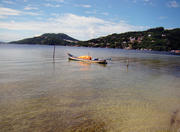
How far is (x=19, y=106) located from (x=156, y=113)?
10280mm

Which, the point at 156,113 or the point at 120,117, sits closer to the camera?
the point at 120,117

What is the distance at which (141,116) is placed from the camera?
9633 millimetres

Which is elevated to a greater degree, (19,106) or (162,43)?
(162,43)

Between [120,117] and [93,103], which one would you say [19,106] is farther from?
[120,117]

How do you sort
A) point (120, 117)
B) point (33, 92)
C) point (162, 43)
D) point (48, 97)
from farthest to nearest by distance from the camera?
1. point (162, 43)
2. point (33, 92)
3. point (48, 97)
4. point (120, 117)

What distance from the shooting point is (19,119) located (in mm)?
8586

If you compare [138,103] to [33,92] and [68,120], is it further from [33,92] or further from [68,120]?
[33,92]

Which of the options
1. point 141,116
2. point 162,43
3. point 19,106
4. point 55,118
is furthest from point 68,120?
point 162,43

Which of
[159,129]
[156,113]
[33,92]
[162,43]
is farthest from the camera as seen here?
[162,43]

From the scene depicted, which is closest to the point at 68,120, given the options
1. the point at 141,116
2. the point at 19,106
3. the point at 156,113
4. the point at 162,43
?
the point at 19,106

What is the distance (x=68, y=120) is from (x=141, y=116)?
16.6 ft

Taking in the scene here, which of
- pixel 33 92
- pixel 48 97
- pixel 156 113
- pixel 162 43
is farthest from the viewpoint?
pixel 162 43

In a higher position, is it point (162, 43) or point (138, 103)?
point (162, 43)

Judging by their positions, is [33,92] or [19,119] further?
[33,92]
